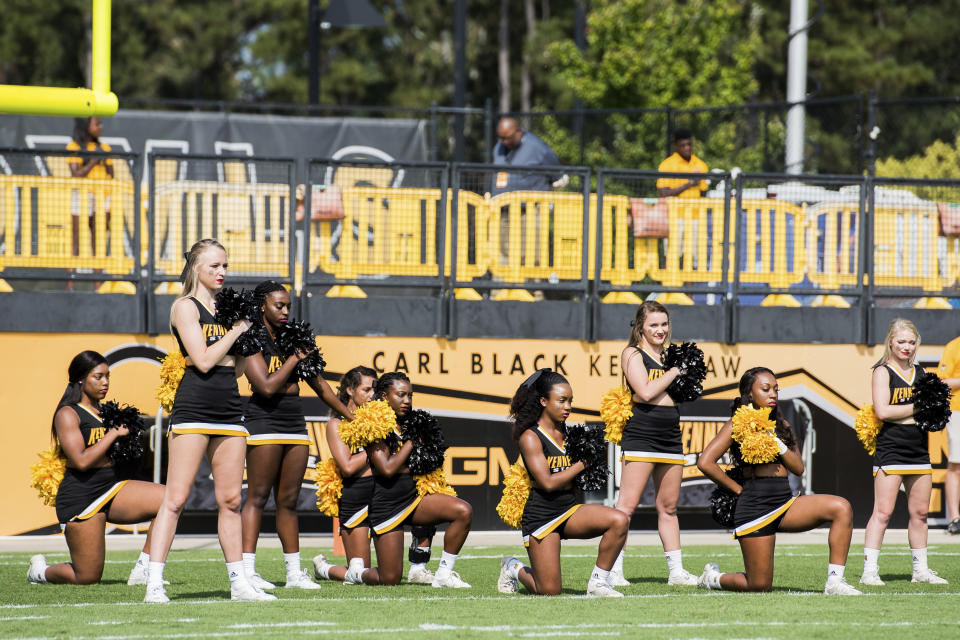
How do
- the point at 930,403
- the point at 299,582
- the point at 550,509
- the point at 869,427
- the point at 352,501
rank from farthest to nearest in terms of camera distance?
the point at 869,427, the point at 352,501, the point at 930,403, the point at 299,582, the point at 550,509

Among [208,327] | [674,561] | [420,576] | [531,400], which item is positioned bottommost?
[420,576]

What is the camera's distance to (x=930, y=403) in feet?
27.7

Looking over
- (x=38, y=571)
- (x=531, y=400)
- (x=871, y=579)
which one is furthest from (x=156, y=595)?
(x=871, y=579)

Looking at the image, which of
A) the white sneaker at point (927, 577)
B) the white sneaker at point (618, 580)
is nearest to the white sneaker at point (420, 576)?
the white sneaker at point (618, 580)

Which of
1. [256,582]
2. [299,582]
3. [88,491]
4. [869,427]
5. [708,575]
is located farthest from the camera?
[869,427]

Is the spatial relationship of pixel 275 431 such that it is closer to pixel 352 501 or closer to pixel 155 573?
pixel 352 501

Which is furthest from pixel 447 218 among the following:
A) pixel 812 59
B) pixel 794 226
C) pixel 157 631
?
pixel 812 59

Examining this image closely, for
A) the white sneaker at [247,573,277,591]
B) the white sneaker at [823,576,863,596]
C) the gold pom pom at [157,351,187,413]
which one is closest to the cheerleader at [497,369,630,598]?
the white sneaker at [823,576,863,596]

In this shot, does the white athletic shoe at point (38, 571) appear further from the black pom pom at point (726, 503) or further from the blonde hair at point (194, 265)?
the black pom pom at point (726, 503)

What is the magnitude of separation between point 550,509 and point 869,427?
235cm

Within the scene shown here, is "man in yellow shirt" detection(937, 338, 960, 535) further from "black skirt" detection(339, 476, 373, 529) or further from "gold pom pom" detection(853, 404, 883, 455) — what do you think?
"black skirt" detection(339, 476, 373, 529)

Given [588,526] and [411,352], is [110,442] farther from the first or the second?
[411,352]

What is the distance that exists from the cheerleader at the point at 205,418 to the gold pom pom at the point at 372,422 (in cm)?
126

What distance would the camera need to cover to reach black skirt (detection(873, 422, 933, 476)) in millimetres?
8553
